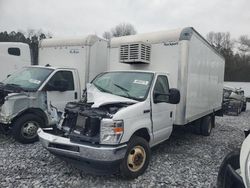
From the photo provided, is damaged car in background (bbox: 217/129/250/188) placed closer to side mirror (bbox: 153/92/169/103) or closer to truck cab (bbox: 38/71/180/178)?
truck cab (bbox: 38/71/180/178)

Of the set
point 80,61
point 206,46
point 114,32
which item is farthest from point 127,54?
point 114,32

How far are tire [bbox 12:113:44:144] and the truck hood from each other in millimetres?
1733

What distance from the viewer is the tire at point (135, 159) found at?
4.57 meters

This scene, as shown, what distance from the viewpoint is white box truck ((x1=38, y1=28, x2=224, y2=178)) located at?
171 inches

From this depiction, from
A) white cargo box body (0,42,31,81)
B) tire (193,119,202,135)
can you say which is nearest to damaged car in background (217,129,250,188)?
tire (193,119,202,135)

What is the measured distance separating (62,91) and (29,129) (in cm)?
131

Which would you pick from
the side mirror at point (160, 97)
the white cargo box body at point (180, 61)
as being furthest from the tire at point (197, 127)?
the side mirror at point (160, 97)

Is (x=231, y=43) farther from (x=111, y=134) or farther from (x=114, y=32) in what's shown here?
(x=111, y=134)

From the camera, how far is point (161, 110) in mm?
5691

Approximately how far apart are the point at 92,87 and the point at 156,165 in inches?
86.9

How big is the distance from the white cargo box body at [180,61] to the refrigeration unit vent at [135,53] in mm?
26

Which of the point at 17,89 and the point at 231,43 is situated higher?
the point at 231,43

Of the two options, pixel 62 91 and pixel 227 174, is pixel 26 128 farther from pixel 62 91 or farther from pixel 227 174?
pixel 227 174

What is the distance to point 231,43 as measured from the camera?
169ft
